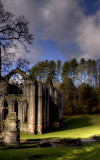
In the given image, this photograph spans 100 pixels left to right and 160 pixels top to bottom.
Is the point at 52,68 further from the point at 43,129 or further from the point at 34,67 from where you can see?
the point at 43,129

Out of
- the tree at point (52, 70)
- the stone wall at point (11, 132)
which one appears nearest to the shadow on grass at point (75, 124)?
the stone wall at point (11, 132)

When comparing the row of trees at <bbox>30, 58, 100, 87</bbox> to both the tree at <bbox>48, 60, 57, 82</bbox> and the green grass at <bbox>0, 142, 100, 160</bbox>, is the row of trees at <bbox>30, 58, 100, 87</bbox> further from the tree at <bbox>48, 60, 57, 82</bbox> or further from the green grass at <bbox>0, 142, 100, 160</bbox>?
the green grass at <bbox>0, 142, 100, 160</bbox>

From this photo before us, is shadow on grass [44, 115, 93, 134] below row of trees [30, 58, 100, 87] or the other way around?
below

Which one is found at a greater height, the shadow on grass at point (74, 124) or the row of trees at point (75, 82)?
the row of trees at point (75, 82)

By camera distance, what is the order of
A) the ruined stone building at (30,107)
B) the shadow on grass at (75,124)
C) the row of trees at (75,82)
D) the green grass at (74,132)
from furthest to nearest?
the row of trees at (75,82) → the shadow on grass at (75,124) → the ruined stone building at (30,107) → the green grass at (74,132)

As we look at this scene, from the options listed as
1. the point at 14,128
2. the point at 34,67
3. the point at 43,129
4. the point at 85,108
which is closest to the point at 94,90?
the point at 85,108

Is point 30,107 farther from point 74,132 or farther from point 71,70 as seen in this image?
point 71,70

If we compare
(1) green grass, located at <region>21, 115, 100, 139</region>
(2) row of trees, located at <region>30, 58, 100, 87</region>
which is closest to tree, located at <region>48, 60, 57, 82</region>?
(2) row of trees, located at <region>30, 58, 100, 87</region>

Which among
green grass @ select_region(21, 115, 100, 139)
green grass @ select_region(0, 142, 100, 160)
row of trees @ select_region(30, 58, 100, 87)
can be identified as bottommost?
green grass @ select_region(21, 115, 100, 139)

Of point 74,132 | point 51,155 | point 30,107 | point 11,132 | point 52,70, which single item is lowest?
point 74,132

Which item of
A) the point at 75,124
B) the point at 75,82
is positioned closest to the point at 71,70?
the point at 75,82

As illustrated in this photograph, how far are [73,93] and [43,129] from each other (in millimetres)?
30538

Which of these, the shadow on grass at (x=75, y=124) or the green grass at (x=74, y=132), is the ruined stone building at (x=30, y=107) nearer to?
the green grass at (x=74, y=132)

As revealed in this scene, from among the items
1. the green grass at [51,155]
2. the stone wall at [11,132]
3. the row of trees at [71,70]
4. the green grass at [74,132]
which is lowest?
the green grass at [74,132]
